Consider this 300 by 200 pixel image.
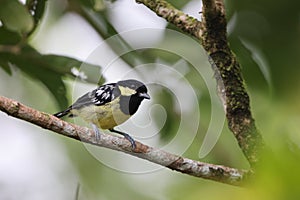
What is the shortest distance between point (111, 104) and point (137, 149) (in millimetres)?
314

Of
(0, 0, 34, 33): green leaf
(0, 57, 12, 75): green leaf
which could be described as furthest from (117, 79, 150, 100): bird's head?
(0, 57, 12, 75): green leaf

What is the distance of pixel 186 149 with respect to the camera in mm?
1590

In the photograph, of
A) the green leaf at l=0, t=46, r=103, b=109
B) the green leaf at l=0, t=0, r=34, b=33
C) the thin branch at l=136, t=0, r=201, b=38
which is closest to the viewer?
the thin branch at l=136, t=0, r=201, b=38

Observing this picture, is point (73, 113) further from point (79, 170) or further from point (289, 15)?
point (79, 170)

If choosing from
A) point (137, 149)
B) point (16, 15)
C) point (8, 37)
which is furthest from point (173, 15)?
point (8, 37)

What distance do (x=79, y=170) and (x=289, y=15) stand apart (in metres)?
1.13

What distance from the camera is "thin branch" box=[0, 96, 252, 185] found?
1.08 meters

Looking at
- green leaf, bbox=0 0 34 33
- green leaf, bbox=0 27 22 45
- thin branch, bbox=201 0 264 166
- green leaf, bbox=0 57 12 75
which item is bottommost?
green leaf, bbox=0 57 12 75

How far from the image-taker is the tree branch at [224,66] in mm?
1112

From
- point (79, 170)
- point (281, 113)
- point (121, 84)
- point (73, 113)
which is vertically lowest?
point (79, 170)

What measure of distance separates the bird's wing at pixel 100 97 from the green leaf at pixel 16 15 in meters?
0.34

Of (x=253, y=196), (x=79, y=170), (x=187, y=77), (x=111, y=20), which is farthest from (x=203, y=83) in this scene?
(x=253, y=196)

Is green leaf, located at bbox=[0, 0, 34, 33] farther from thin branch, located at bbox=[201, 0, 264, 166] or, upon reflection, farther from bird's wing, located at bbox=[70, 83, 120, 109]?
thin branch, located at bbox=[201, 0, 264, 166]

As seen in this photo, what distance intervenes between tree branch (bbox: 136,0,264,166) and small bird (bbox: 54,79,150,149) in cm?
26
